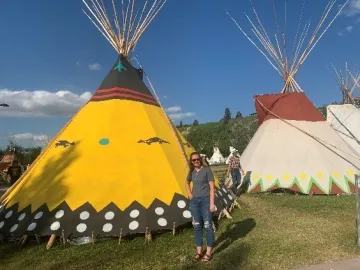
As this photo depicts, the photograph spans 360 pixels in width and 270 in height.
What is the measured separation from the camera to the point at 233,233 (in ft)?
20.9

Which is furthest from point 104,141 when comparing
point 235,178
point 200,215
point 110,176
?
point 235,178

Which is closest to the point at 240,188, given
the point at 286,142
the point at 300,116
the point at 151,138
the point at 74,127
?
the point at 286,142

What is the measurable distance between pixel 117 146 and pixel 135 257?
A: 256cm

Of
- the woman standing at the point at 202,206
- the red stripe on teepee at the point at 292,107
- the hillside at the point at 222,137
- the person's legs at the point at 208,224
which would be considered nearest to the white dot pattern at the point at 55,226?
the woman standing at the point at 202,206

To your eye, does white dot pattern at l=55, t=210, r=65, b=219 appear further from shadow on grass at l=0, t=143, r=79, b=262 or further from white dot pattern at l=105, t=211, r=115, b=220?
white dot pattern at l=105, t=211, r=115, b=220

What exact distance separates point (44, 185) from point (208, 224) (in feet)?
10.9

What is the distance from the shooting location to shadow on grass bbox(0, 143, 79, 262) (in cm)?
615

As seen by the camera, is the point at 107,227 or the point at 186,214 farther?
the point at 186,214

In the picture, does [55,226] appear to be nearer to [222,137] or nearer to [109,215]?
[109,215]

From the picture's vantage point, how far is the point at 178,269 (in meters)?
4.66

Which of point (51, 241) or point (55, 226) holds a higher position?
point (55, 226)

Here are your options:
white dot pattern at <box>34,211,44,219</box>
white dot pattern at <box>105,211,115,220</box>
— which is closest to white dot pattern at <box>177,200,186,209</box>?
white dot pattern at <box>105,211,115,220</box>

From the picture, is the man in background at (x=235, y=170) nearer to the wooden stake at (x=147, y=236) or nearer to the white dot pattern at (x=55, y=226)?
the wooden stake at (x=147, y=236)

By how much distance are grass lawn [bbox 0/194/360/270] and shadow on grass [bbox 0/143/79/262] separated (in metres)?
0.64
